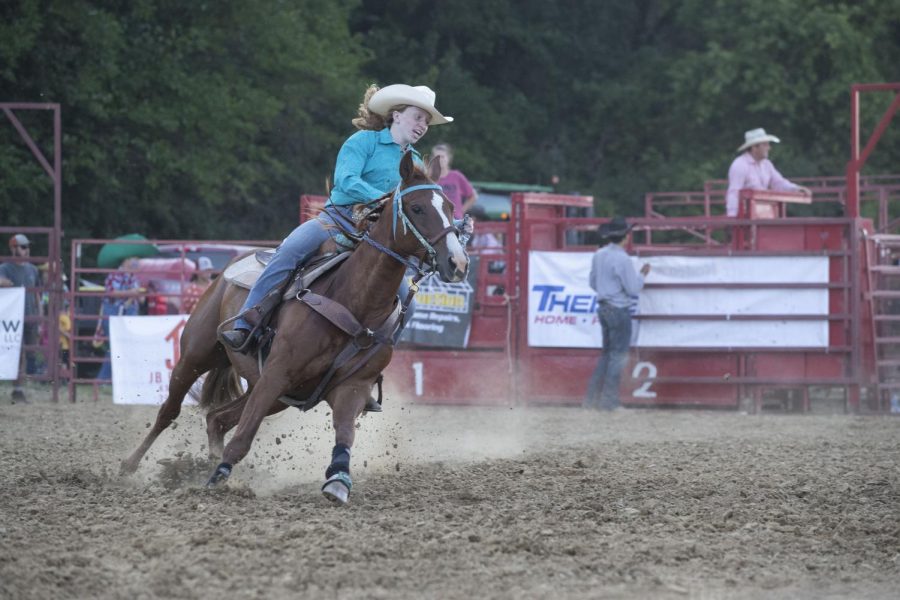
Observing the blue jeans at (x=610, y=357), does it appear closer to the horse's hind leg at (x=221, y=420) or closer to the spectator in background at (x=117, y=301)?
the spectator in background at (x=117, y=301)

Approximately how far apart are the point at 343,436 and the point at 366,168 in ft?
4.71

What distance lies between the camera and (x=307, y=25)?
29.5m

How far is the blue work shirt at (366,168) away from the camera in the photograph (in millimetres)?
7027

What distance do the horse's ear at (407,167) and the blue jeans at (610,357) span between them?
6908 millimetres

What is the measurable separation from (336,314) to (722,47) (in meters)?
28.2

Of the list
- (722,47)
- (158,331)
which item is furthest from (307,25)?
(158,331)

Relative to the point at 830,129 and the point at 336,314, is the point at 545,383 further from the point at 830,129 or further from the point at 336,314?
the point at 830,129

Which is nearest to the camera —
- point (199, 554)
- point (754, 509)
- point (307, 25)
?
point (199, 554)

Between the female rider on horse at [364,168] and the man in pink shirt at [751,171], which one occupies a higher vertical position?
the man in pink shirt at [751,171]

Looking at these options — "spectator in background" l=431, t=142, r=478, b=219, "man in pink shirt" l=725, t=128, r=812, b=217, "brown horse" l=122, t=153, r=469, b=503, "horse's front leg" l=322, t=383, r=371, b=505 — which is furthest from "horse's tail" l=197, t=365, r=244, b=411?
"man in pink shirt" l=725, t=128, r=812, b=217

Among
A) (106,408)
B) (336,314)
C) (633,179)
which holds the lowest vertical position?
(106,408)

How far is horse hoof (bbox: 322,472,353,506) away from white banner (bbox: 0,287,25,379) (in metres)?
8.26

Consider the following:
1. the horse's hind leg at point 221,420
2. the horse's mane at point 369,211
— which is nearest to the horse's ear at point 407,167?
the horse's mane at point 369,211

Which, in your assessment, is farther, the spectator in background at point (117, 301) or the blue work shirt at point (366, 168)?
the spectator in background at point (117, 301)
